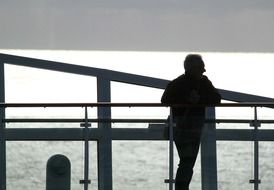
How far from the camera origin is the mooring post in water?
19.1 feet

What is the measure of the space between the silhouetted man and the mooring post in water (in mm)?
709

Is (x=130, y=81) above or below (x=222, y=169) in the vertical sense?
above

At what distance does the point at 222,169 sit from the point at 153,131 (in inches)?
20.0

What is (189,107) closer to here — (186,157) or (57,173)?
(186,157)

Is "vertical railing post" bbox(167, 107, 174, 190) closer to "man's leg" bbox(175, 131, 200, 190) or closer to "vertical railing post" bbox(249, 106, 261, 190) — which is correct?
"man's leg" bbox(175, 131, 200, 190)

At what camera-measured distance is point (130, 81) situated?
829cm

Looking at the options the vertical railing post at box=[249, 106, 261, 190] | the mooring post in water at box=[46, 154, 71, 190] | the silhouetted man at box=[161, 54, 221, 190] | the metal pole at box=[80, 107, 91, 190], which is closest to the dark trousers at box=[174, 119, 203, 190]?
the silhouetted man at box=[161, 54, 221, 190]

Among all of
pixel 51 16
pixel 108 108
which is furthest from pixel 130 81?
pixel 51 16

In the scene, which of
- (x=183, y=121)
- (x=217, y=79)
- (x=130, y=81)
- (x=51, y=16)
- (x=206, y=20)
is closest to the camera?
(x=183, y=121)

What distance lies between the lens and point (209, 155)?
19.1ft

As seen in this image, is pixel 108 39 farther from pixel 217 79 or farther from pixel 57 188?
pixel 217 79

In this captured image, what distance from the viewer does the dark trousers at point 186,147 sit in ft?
18.9

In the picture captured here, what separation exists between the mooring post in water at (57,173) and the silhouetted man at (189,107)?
2.33 ft

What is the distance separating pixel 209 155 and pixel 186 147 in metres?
0.16
